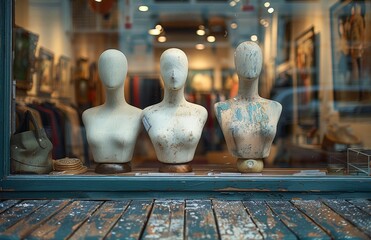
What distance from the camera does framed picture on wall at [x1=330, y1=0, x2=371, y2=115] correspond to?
432 centimetres

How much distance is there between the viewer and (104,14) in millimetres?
5371

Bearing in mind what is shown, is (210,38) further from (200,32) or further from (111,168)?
(111,168)

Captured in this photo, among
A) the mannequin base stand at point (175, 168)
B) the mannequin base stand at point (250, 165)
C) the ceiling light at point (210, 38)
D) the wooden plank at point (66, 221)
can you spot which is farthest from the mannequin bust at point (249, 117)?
the ceiling light at point (210, 38)

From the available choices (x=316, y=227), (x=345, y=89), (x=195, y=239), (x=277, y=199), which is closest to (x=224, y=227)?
(x=195, y=239)

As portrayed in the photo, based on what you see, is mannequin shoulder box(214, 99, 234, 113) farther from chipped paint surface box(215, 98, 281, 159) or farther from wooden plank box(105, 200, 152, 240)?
wooden plank box(105, 200, 152, 240)

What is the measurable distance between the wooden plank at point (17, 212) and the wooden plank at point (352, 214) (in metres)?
1.47

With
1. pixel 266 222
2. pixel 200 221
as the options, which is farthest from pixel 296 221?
pixel 200 221

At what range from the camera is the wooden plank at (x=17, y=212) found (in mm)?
1893

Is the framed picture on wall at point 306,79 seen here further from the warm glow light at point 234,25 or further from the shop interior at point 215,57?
the warm glow light at point 234,25

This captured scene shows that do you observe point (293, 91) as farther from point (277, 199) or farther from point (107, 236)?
point (107, 236)

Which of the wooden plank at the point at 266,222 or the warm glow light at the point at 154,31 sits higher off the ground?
the warm glow light at the point at 154,31

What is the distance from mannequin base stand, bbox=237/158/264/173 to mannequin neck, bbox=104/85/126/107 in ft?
2.50

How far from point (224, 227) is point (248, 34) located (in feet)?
14.6

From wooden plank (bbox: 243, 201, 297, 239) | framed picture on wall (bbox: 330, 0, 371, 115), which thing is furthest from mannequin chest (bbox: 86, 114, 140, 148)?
framed picture on wall (bbox: 330, 0, 371, 115)
